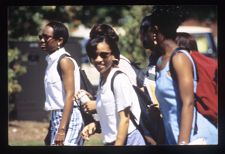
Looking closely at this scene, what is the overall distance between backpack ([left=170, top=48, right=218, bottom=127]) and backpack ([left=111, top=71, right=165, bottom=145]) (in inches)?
18.4

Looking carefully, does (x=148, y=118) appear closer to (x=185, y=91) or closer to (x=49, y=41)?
(x=185, y=91)

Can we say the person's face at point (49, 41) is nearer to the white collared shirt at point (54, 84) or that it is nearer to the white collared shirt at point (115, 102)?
the white collared shirt at point (54, 84)

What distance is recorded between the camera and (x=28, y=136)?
28.6 ft

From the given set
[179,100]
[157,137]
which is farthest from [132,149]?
[179,100]

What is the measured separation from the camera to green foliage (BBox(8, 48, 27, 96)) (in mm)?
8485

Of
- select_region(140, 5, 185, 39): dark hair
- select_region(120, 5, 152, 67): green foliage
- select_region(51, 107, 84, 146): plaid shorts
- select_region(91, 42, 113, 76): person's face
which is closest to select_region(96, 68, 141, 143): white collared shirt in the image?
select_region(91, 42, 113, 76): person's face

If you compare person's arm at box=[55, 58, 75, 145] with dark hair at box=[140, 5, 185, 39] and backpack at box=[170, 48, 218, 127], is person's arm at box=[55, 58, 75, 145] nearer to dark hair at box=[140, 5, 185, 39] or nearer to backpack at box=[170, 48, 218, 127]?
dark hair at box=[140, 5, 185, 39]

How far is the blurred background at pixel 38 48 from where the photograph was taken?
23.9 ft

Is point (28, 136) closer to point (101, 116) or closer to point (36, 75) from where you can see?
point (36, 75)

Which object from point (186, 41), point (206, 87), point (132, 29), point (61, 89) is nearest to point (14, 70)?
point (132, 29)

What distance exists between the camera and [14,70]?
30.0 feet

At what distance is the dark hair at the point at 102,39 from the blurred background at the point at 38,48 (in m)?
0.10

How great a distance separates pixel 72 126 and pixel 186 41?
65.7 inches

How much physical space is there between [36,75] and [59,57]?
2.41 ft
